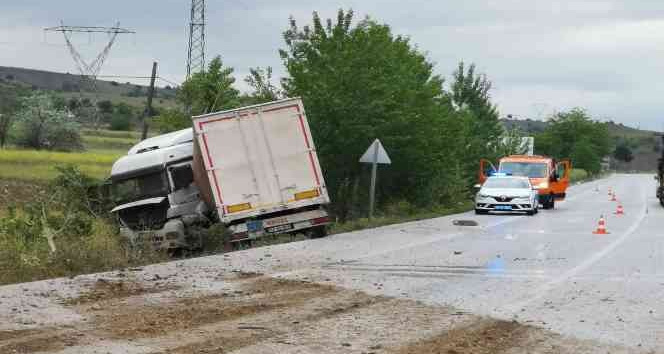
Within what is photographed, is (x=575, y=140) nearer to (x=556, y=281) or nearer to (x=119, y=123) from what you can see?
(x=119, y=123)

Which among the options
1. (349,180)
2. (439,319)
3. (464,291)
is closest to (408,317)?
(439,319)

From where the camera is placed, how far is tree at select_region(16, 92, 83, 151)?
3098 inches

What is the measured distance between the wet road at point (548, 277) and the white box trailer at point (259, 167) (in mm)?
3144

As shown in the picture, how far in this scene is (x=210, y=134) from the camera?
23578mm

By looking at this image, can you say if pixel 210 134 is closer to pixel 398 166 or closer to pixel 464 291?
pixel 464 291

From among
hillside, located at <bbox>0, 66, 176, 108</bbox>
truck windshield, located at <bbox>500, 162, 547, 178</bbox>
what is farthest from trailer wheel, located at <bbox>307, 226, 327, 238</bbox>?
hillside, located at <bbox>0, 66, 176, 108</bbox>

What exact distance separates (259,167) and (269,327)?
13820mm

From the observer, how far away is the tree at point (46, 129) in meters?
78.7

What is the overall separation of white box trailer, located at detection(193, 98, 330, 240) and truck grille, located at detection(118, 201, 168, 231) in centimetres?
112

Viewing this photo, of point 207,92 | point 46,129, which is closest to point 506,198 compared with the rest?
point 207,92

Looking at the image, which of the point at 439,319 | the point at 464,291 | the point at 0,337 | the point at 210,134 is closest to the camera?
the point at 0,337

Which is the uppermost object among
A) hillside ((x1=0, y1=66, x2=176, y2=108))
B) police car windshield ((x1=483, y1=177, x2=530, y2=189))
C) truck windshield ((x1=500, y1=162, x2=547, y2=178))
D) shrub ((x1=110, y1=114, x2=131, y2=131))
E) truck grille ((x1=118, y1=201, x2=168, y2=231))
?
hillside ((x1=0, y1=66, x2=176, y2=108))

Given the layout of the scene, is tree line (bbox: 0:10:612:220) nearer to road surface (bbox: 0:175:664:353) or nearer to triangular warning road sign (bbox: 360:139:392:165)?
triangular warning road sign (bbox: 360:139:392:165)

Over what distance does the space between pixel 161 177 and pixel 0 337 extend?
15.3m
